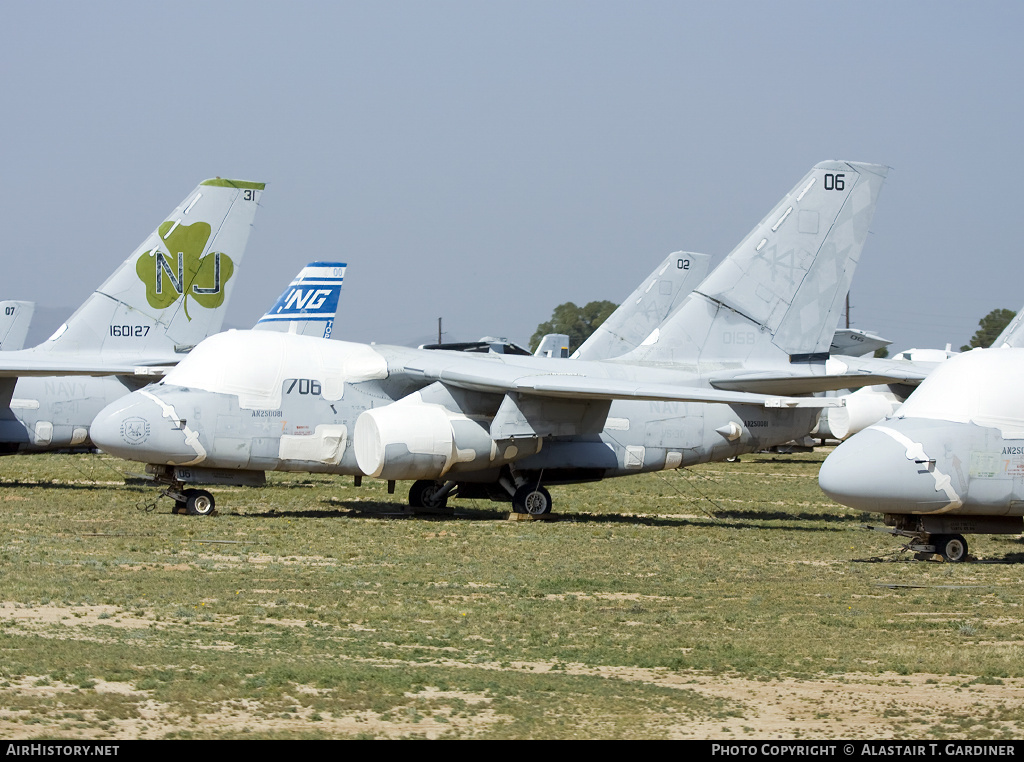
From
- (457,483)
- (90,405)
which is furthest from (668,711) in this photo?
(90,405)

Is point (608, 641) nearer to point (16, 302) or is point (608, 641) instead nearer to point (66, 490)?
point (66, 490)

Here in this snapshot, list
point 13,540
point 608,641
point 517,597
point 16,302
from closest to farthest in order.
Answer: point 608,641, point 517,597, point 13,540, point 16,302

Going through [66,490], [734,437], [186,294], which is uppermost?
[186,294]

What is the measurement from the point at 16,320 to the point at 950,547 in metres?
42.4

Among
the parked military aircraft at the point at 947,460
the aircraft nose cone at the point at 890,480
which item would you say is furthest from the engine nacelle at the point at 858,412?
the aircraft nose cone at the point at 890,480

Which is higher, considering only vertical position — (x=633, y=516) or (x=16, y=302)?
(x=16, y=302)

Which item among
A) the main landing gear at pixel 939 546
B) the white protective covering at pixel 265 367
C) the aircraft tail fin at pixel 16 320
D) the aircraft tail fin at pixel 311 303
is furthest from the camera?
the aircraft tail fin at pixel 16 320

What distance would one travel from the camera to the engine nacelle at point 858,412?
4069 centimetres

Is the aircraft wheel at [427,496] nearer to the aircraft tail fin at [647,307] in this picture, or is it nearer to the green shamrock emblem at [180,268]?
the green shamrock emblem at [180,268]

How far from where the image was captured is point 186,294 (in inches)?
1150

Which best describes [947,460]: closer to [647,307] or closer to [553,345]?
[647,307]

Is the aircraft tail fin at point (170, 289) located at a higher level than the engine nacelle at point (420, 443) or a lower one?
higher

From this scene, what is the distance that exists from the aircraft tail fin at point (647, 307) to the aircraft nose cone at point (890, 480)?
53.4 ft

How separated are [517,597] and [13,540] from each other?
749cm
